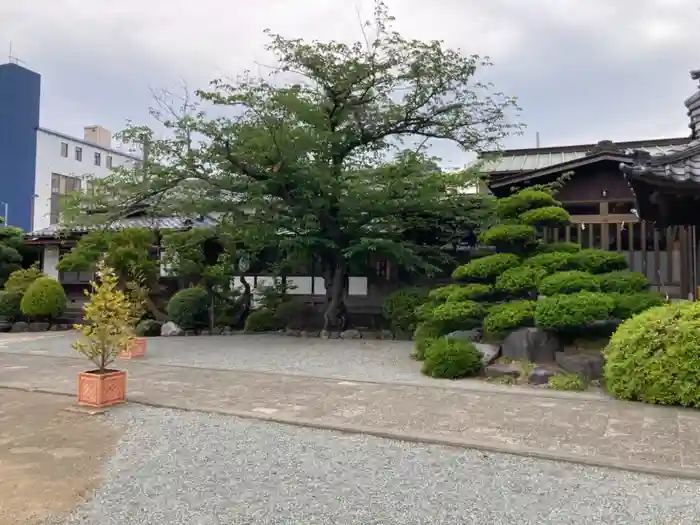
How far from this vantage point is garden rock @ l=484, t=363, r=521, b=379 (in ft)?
25.8

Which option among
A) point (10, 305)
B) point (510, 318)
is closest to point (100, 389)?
point (510, 318)

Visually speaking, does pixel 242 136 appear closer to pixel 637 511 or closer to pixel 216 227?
pixel 216 227

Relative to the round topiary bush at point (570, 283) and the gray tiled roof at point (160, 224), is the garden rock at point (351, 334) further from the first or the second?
the round topiary bush at point (570, 283)

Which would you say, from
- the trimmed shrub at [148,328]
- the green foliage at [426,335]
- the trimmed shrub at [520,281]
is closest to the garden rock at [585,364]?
the trimmed shrub at [520,281]

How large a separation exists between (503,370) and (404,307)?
201 inches

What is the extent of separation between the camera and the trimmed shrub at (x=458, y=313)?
9188 mm

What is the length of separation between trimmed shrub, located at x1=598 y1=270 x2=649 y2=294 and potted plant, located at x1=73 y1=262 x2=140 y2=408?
6.84 m

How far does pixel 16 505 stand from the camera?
11.9 feet

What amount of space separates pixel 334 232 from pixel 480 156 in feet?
13.2

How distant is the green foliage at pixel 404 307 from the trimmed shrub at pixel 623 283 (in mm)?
4914

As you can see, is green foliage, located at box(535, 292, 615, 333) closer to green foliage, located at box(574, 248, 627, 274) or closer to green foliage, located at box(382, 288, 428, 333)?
green foliage, located at box(574, 248, 627, 274)

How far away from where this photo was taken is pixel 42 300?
16.6m

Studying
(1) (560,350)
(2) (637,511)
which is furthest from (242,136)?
(2) (637,511)

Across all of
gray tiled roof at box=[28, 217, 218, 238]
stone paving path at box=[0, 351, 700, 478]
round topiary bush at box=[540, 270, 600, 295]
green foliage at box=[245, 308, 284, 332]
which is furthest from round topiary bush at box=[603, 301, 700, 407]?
gray tiled roof at box=[28, 217, 218, 238]
